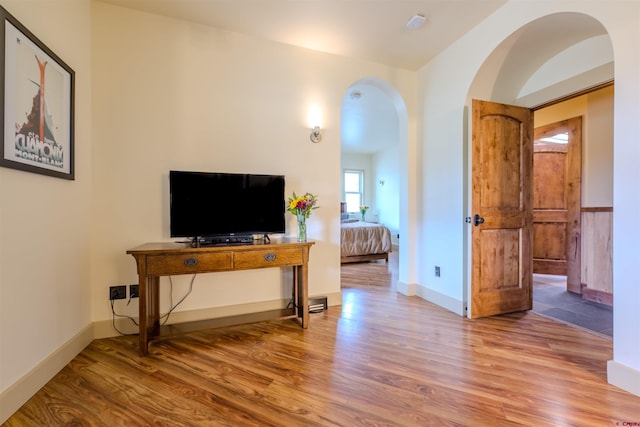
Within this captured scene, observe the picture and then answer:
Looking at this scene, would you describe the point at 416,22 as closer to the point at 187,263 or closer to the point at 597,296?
the point at 187,263

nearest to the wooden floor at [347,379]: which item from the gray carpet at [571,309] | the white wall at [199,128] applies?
the gray carpet at [571,309]

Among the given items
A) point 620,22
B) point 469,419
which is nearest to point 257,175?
point 469,419

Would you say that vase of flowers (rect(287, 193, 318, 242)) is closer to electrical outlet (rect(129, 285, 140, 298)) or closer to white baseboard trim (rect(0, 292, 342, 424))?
white baseboard trim (rect(0, 292, 342, 424))

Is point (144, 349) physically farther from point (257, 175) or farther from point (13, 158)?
point (257, 175)

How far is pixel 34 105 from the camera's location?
1.61 m

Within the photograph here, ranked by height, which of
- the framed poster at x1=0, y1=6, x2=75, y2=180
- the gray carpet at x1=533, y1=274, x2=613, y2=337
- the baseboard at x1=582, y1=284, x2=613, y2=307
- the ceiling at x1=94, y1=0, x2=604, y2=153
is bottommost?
the gray carpet at x1=533, y1=274, x2=613, y2=337

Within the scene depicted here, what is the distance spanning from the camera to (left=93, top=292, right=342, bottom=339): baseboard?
2.23 meters

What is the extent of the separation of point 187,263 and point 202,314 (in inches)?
27.6

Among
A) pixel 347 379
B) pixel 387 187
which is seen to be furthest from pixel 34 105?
pixel 387 187

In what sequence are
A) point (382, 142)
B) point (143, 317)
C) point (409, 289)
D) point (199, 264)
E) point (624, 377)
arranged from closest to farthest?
point (624, 377) < point (143, 317) < point (199, 264) < point (409, 289) < point (382, 142)

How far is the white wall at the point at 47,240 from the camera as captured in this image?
1.43m

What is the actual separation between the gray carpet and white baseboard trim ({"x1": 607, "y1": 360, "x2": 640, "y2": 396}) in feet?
2.95

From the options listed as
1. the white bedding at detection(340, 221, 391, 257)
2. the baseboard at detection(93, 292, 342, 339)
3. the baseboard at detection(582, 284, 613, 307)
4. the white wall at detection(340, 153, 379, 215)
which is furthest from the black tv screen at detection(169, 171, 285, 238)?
the white wall at detection(340, 153, 379, 215)

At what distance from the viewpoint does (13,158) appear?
4.71 ft
